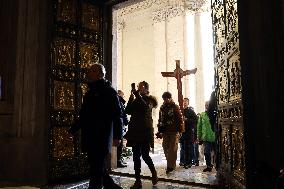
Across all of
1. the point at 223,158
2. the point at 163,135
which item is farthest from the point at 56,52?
the point at 223,158

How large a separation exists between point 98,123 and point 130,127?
1419mm

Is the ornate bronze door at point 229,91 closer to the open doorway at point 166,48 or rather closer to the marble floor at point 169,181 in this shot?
the marble floor at point 169,181

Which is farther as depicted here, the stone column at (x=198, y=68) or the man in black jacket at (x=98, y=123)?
the stone column at (x=198, y=68)

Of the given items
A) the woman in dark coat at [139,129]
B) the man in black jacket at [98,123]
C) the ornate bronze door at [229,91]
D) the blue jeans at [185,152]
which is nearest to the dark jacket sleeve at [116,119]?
the man in black jacket at [98,123]

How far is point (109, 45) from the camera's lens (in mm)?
7664

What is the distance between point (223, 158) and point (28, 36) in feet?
14.2

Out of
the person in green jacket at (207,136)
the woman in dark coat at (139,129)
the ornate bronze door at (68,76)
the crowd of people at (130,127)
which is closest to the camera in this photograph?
the crowd of people at (130,127)

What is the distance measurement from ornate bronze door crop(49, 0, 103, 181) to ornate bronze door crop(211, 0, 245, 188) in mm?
2754

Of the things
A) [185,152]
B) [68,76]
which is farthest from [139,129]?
[185,152]

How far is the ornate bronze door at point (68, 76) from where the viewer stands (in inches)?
252

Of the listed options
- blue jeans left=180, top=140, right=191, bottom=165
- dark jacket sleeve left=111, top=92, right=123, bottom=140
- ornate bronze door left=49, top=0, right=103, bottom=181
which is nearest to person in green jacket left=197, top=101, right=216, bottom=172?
blue jeans left=180, top=140, right=191, bottom=165

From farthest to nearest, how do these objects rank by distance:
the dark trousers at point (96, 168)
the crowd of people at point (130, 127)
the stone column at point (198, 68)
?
1. the stone column at point (198, 68)
2. the crowd of people at point (130, 127)
3. the dark trousers at point (96, 168)

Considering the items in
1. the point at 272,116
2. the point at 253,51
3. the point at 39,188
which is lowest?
the point at 39,188

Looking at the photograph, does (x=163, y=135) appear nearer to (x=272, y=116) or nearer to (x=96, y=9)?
(x=96, y=9)
